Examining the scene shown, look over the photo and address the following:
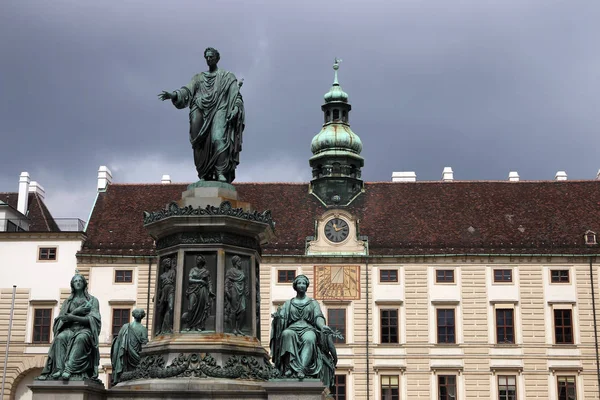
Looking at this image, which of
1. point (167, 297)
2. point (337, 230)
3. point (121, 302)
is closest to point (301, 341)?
point (167, 297)

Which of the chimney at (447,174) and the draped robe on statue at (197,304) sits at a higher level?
the chimney at (447,174)

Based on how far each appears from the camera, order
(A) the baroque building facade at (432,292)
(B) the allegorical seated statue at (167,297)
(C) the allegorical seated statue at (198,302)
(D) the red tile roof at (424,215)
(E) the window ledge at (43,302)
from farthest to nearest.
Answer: (D) the red tile roof at (424,215), (E) the window ledge at (43,302), (A) the baroque building facade at (432,292), (B) the allegorical seated statue at (167,297), (C) the allegorical seated statue at (198,302)

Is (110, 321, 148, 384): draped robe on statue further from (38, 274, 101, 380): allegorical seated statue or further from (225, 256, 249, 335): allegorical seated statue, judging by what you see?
(225, 256, 249, 335): allegorical seated statue

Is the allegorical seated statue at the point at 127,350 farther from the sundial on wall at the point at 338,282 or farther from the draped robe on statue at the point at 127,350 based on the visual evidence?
the sundial on wall at the point at 338,282

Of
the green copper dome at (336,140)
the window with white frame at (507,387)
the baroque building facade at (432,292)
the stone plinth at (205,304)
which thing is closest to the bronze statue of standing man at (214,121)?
the stone plinth at (205,304)

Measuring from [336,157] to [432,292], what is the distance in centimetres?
1032

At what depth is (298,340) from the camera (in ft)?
40.2

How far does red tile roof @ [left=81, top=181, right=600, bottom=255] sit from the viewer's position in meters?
48.3

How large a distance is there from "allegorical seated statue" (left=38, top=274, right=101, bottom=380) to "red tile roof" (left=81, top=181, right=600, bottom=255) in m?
35.3

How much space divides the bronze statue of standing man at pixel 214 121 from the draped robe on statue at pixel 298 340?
8.27ft

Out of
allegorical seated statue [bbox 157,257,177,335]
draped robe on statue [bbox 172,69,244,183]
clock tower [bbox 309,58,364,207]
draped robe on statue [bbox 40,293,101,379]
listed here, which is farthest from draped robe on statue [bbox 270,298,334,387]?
clock tower [bbox 309,58,364,207]

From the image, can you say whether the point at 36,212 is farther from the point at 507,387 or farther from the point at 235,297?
the point at 235,297

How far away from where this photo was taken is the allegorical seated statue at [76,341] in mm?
12453

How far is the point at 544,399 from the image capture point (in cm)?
4612
